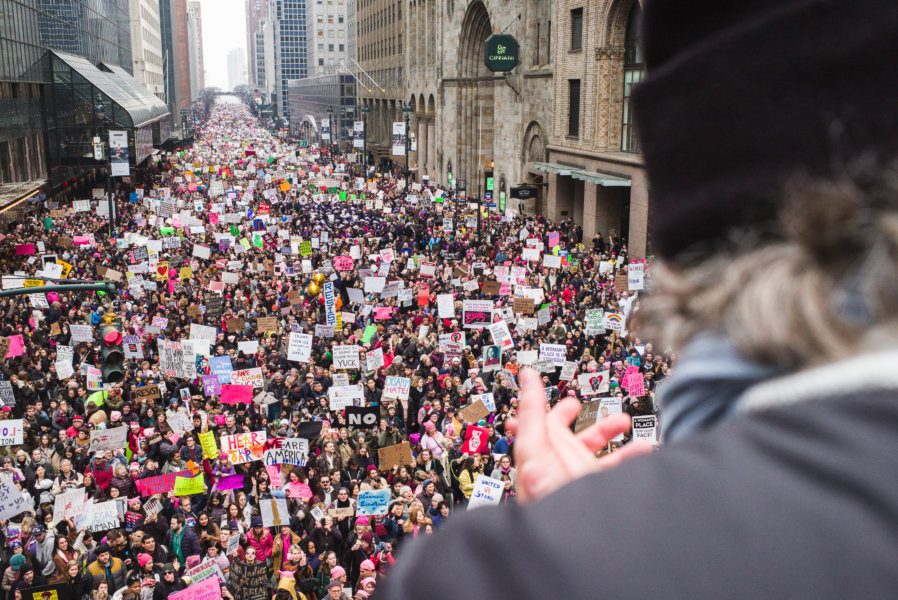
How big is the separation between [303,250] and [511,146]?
26.0 metres

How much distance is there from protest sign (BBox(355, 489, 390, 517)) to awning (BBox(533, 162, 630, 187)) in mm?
26271

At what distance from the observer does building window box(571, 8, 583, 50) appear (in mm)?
40875

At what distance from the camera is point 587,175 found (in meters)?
38.0

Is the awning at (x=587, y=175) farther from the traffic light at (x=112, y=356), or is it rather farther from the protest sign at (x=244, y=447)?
the protest sign at (x=244, y=447)

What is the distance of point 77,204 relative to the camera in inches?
1491

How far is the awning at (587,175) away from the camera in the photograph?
36281 mm

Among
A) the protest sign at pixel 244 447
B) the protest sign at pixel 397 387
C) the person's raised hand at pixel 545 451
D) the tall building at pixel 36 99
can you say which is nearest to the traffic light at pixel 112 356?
the protest sign at pixel 244 447

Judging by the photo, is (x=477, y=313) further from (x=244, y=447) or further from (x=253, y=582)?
(x=253, y=582)

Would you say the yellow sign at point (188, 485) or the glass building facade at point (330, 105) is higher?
the glass building facade at point (330, 105)

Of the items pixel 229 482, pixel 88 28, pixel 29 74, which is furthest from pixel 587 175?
pixel 88 28

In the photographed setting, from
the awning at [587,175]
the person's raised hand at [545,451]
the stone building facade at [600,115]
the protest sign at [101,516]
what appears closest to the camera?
Result: the person's raised hand at [545,451]

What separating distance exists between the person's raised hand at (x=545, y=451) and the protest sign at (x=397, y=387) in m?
14.3

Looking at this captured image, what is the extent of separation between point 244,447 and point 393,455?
2246 mm

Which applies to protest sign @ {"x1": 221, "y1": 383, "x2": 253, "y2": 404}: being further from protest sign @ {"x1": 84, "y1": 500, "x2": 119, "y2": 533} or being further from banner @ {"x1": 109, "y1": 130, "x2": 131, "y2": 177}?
banner @ {"x1": 109, "y1": 130, "x2": 131, "y2": 177}
